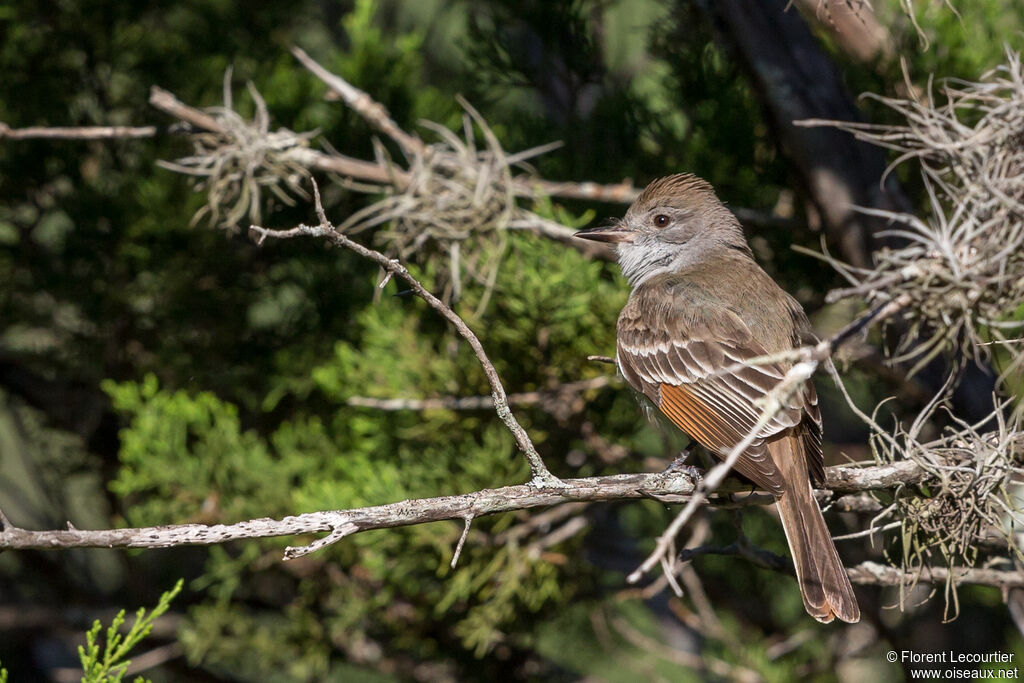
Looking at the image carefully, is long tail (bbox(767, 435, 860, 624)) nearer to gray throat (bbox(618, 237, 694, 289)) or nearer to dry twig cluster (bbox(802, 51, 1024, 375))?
dry twig cluster (bbox(802, 51, 1024, 375))

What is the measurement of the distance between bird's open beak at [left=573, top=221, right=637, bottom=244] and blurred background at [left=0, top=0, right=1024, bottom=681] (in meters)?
0.15

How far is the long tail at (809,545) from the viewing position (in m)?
2.80

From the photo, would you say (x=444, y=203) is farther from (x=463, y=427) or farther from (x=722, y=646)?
(x=722, y=646)

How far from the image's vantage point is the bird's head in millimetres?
3953

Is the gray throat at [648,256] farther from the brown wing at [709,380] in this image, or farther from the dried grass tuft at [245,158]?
the dried grass tuft at [245,158]

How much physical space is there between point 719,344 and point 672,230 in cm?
87

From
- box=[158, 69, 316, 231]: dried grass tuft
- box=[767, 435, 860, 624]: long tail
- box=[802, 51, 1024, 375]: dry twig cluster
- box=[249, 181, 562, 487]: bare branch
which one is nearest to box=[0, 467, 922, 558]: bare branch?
box=[249, 181, 562, 487]: bare branch

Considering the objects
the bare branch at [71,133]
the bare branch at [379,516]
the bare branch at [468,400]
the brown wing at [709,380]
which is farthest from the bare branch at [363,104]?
the bare branch at [379,516]

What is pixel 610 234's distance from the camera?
392cm

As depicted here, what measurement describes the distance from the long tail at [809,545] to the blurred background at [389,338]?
3.11 feet

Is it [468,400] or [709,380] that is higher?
[709,380]

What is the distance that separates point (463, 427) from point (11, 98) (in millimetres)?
2695

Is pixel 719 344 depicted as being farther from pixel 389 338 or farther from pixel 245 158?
pixel 245 158

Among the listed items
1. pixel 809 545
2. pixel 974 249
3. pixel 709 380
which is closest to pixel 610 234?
pixel 709 380
